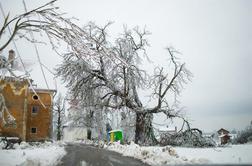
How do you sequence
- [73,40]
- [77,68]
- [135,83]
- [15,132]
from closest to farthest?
[73,40], [77,68], [135,83], [15,132]

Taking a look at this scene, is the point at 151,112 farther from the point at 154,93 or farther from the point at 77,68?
the point at 77,68

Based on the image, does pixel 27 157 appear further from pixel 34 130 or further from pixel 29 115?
A: pixel 29 115

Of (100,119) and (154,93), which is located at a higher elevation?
(154,93)

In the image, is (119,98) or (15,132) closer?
(119,98)

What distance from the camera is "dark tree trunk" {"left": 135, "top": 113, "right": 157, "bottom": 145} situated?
20.7 meters

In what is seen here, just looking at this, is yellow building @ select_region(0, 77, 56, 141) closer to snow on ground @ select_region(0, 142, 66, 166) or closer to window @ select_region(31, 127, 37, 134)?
window @ select_region(31, 127, 37, 134)

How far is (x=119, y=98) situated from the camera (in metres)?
22.0

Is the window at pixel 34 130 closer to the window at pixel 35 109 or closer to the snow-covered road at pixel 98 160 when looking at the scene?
the window at pixel 35 109

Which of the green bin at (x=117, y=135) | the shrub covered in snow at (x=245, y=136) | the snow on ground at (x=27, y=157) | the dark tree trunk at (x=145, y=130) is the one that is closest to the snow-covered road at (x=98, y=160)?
the snow on ground at (x=27, y=157)

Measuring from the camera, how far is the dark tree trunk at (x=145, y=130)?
2069 centimetres

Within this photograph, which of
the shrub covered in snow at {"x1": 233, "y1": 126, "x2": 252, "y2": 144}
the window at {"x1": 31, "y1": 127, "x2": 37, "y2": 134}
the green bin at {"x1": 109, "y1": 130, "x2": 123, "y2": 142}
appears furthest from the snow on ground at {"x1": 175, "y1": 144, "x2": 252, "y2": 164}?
the window at {"x1": 31, "y1": 127, "x2": 37, "y2": 134}

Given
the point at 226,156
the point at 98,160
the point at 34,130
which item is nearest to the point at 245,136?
the point at 226,156

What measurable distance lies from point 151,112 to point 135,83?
317 centimetres

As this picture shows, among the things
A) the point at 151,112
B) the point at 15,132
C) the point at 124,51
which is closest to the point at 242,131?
the point at 151,112
